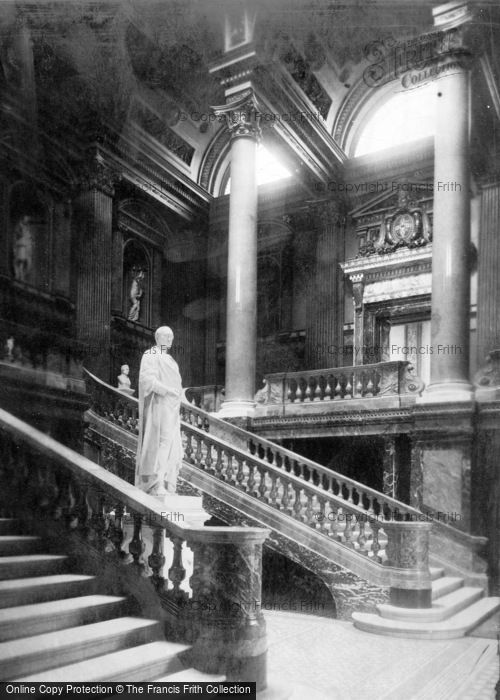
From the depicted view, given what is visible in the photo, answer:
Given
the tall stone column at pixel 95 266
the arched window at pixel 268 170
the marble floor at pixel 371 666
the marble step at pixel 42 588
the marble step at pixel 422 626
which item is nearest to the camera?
the marble step at pixel 42 588

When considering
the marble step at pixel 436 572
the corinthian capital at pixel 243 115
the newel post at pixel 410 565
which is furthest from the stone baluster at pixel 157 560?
the corinthian capital at pixel 243 115

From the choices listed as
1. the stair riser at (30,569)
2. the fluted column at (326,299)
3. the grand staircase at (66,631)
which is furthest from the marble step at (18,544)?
the fluted column at (326,299)

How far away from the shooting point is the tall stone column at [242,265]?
12688 mm

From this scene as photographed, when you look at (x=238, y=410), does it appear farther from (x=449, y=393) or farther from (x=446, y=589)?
(x=446, y=589)

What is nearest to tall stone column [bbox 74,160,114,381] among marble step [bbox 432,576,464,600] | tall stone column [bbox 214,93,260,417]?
tall stone column [bbox 214,93,260,417]

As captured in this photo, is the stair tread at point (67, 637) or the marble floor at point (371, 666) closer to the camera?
the stair tread at point (67, 637)

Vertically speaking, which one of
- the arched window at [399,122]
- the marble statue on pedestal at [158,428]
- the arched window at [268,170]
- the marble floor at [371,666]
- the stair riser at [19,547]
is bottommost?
the marble floor at [371,666]

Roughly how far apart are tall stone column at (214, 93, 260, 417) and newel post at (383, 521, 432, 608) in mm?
5260

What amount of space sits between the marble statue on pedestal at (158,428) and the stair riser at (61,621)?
2.47m

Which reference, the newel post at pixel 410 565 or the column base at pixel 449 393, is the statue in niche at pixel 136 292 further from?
the newel post at pixel 410 565

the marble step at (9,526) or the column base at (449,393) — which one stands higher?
the column base at (449,393)

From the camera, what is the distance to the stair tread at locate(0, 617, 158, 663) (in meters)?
3.83

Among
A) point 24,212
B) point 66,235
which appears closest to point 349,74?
point 66,235

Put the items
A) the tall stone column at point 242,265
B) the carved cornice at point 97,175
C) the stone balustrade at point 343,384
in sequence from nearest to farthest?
1. the stone balustrade at point 343,384
2. the tall stone column at point 242,265
3. the carved cornice at point 97,175
